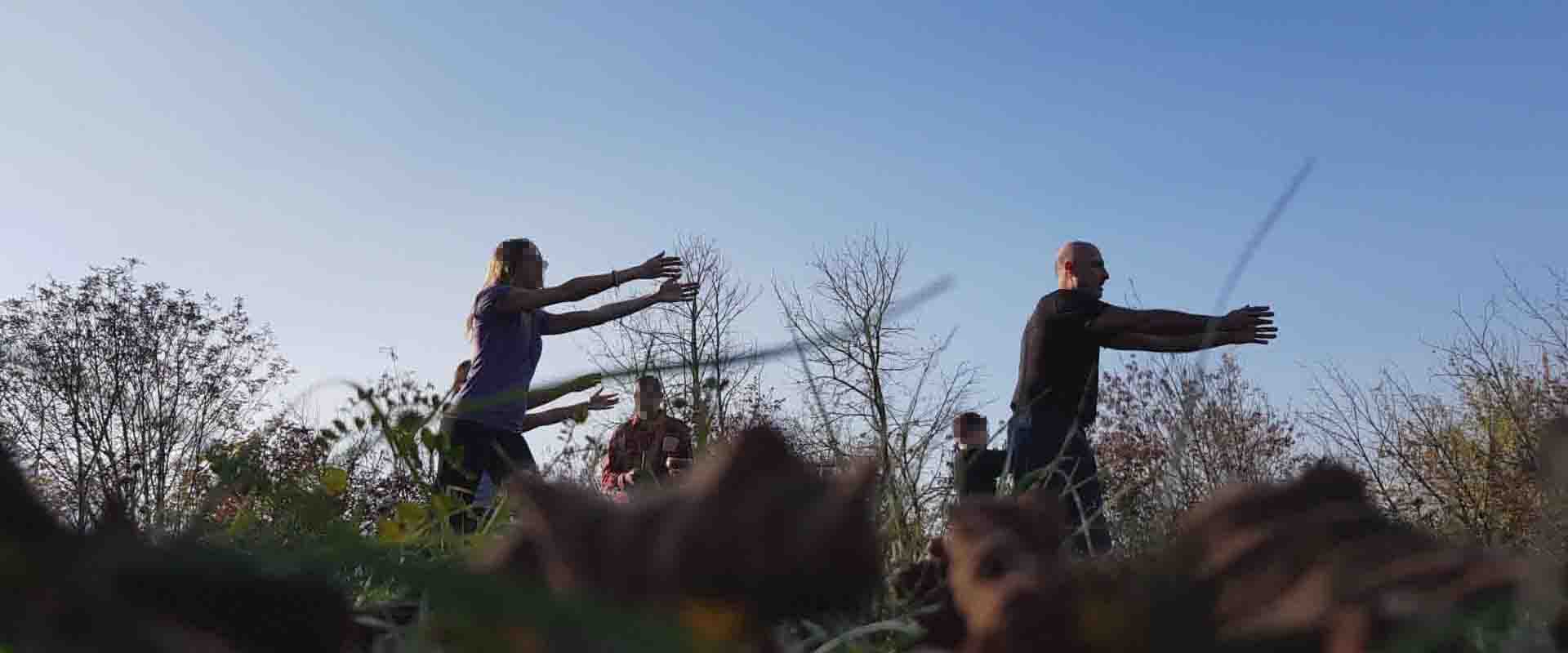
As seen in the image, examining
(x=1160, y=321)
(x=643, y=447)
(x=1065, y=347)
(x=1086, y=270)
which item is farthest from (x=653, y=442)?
(x=1086, y=270)

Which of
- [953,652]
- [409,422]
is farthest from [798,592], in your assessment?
[409,422]

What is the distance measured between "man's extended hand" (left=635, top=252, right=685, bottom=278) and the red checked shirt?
123 cm

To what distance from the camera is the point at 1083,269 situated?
275 inches

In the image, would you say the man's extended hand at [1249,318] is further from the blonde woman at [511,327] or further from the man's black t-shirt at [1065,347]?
the blonde woman at [511,327]

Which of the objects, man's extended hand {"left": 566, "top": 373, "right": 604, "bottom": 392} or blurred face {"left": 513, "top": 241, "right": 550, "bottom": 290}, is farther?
blurred face {"left": 513, "top": 241, "right": 550, "bottom": 290}

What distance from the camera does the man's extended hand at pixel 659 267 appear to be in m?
6.20

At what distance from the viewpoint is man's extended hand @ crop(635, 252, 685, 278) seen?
6.20 metres

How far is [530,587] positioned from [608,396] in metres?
2.21

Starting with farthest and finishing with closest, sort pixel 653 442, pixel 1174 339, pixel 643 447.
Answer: pixel 1174 339 → pixel 643 447 → pixel 653 442

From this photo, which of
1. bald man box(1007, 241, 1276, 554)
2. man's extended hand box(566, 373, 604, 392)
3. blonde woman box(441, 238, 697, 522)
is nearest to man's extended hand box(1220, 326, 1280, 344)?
bald man box(1007, 241, 1276, 554)

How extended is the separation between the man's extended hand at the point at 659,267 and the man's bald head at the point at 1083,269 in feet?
7.36

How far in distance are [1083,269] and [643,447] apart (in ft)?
16.2

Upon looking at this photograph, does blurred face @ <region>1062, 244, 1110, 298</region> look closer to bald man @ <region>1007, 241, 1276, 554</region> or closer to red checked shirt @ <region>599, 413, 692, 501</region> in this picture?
bald man @ <region>1007, 241, 1276, 554</region>

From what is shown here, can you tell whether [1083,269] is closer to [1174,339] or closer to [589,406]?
[1174,339]
